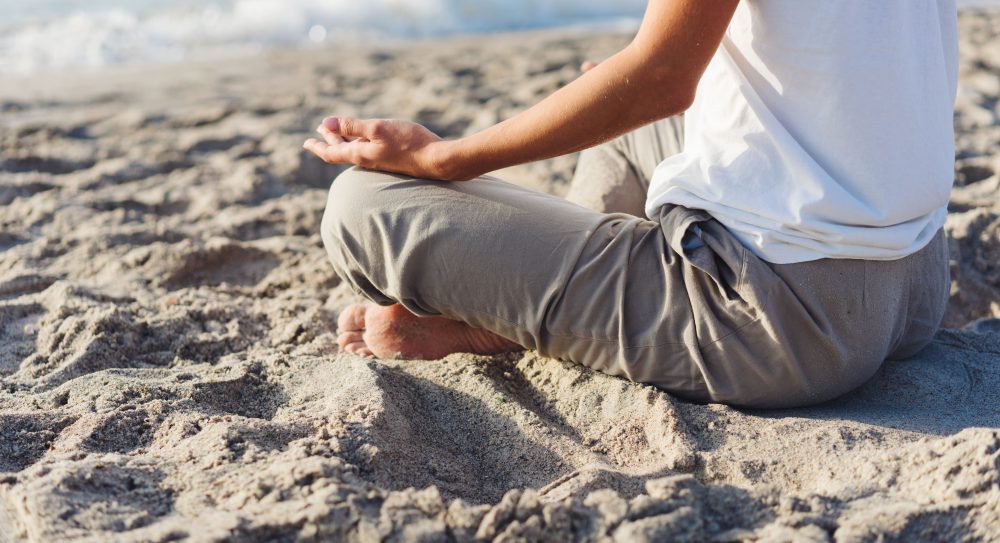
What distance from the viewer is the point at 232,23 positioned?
29.0 feet

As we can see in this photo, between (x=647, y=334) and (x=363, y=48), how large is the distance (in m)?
6.37

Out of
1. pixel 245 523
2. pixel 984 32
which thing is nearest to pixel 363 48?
pixel 984 32

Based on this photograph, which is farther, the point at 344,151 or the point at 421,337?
the point at 421,337

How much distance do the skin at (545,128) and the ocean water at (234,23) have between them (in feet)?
19.0

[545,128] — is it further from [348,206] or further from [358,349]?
[358,349]

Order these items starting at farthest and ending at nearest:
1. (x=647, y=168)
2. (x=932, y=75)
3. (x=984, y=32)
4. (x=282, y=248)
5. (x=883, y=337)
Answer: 1. (x=984, y=32)
2. (x=282, y=248)
3. (x=647, y=168)
4. (x=883, y=337)
5. (x=932, y=75)

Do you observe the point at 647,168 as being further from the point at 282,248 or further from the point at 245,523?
the point at 245,523

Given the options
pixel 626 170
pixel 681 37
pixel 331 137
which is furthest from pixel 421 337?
pixel 681 37

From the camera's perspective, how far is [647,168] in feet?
7.28

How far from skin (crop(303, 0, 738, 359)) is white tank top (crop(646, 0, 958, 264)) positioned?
0.36 ft

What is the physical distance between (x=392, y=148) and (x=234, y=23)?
7.82m

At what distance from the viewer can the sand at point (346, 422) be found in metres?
1.24

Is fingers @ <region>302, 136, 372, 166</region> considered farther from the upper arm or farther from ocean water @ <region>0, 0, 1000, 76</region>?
ocean water @ <region>0, 0, 1000, 76</region>

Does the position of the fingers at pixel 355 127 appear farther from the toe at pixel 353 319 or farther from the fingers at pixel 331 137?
the toe at pixel 353 319
